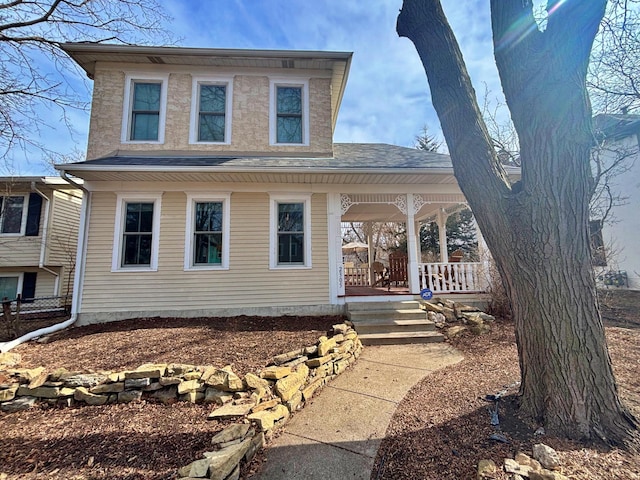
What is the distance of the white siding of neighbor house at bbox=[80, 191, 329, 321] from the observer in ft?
21.5

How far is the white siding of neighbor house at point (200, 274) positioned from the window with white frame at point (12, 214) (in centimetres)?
673

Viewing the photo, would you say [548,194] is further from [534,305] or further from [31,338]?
[31,338]

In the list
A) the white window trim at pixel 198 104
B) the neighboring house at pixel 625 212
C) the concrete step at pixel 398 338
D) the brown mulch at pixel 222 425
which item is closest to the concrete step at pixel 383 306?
the concrete step at pixel 398 338

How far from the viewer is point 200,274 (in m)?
6.76

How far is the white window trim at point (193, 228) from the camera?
6.80m

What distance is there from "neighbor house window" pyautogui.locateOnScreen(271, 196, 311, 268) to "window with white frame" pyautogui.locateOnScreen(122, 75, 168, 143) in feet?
11.5

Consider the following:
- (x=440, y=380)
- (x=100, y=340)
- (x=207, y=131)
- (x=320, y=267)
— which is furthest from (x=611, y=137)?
(x=100, y=340)

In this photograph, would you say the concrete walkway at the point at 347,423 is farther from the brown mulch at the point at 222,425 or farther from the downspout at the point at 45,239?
the downspout at the point at 45,239

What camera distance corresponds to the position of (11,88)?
700 cm

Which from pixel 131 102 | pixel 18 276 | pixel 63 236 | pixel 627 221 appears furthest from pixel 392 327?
pixel 18 276

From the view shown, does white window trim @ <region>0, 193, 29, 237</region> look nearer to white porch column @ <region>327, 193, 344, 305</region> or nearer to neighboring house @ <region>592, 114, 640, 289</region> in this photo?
white porch column @ <region>327, 193, 344, 305</region>

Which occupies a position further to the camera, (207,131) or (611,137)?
(611,137)

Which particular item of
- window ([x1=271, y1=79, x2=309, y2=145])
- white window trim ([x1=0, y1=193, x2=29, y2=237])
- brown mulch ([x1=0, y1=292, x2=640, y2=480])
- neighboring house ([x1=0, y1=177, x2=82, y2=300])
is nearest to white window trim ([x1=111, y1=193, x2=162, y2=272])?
brown mulch ([x1=0, y1=292, x2=640, y2=480])

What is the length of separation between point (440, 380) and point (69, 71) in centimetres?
1035
